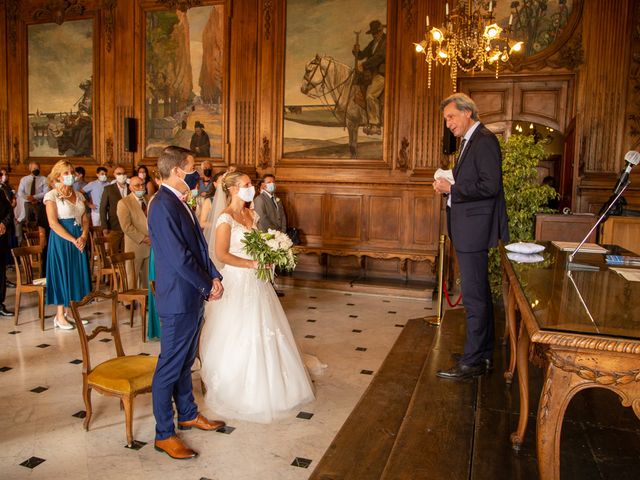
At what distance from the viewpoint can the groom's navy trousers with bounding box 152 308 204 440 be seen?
3434 millimetres

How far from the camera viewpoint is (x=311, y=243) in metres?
10.4

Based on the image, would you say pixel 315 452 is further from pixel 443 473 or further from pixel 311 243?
pixel 311 243

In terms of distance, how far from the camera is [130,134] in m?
11.4

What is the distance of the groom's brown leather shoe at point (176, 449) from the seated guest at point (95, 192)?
795cm

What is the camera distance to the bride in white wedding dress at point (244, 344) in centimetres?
420

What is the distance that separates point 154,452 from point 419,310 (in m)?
5.04

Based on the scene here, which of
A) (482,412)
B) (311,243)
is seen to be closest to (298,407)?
(482,412)

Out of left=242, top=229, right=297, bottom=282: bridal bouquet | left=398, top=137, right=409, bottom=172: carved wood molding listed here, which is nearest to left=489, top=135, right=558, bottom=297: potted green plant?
left=398, top=137, right=409, bottom=172: carved wood molding

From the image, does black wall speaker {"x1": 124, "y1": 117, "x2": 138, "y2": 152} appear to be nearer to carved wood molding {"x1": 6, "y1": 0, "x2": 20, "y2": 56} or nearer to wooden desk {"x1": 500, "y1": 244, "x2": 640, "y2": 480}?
carved wood molding {"x1": 6, "y1": 0, "x2": 20, "y2": 56}

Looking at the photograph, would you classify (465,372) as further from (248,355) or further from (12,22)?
(12,22)

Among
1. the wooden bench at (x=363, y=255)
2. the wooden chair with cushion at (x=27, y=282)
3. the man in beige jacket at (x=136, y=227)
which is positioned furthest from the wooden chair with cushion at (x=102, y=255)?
the wooden bench at (x=363, y=255)

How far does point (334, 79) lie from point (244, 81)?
1804mm

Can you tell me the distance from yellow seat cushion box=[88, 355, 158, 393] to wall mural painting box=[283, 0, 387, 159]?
681cm

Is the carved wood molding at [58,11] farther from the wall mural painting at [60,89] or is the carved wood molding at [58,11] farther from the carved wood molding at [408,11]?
the carved wood molding at [408,11]
